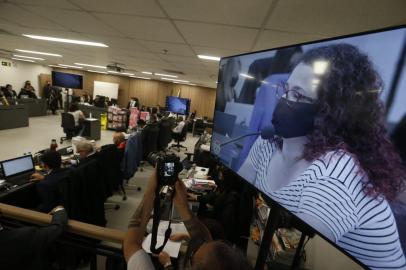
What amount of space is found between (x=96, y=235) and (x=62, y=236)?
245mm

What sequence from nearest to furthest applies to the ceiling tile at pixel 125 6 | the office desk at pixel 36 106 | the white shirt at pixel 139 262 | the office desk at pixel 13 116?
1. the white shirt at pixel 139 262
2. the ceiling tile at pixel 125 6
3. the office desk at pixel 13 116
4. the office desk at pixel 36 106

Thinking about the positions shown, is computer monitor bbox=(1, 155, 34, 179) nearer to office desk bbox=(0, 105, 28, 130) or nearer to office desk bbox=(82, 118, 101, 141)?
office desk bbox=(82, 118, 101, 141)

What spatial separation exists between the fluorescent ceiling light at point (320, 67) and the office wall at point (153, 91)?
1318cm

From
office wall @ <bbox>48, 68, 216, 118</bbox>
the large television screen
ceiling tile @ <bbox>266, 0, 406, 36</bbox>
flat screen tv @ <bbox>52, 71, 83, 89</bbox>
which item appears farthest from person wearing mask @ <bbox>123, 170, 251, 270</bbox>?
office wall @ <bbox>48, 68, 216, 118</bbox>

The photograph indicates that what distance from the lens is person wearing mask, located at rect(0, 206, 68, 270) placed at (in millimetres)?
1115

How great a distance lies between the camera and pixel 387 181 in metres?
0.52

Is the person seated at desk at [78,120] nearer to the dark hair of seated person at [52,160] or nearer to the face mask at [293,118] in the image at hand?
the dark hair of seated person at [52,160]

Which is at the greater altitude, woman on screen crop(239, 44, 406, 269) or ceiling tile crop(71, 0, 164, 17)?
ceiling tile crop(71, 0, 164, 17)

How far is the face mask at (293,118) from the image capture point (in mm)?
736

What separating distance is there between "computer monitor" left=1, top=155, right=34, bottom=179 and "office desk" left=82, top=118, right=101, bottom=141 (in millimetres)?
4393

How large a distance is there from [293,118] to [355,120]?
0.22 metres

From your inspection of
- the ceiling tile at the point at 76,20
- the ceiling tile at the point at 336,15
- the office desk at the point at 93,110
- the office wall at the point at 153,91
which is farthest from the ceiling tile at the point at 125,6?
the office wall at the point at 153,91

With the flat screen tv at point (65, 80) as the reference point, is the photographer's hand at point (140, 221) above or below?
below

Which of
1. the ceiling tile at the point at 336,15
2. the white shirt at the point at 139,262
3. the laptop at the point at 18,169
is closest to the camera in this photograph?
the white shirt at the point at 139,262
